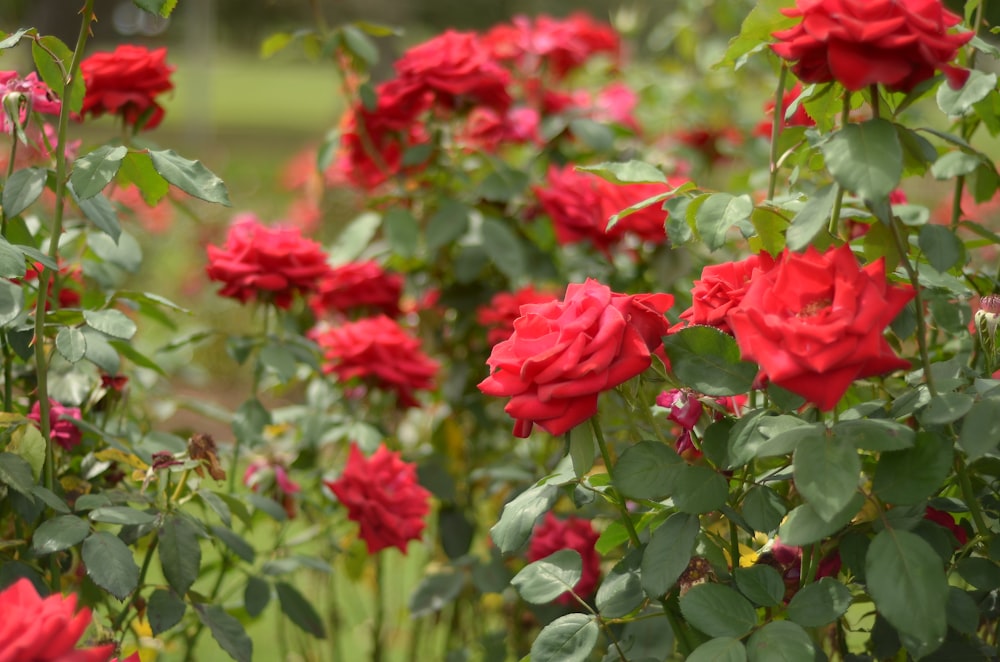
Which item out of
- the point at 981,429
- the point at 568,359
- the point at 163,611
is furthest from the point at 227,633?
the point at 981,429

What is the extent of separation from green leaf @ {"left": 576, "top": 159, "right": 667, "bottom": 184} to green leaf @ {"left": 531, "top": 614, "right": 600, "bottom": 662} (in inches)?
15.6

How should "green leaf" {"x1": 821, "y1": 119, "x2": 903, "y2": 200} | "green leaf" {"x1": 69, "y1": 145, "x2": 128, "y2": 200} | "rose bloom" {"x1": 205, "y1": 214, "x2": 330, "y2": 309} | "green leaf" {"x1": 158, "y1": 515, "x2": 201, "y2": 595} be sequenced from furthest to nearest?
"rose bloom" {"x1": 205, "y1": 214, "x2": 330, "y2": 309}
"green leaf" {"x1": 158, "y1": 515, "x2": 201, "y2": 595}
"green leaf" {"x1": 69, "y1": 145, "x2": 128, "y2": 200}
"green leaf" {"x1": 821, "y1": 119, "x2": 903, "y2": 200}

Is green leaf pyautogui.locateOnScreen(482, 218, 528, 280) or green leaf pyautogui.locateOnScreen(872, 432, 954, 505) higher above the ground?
green leaf pyautogui.locateOnScreen(872, 432, 954, 505)

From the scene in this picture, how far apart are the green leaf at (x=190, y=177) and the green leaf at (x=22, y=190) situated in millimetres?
131

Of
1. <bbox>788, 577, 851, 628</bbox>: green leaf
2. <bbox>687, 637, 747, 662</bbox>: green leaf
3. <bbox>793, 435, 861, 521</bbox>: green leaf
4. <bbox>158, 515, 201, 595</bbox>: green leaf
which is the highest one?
<bbox>793, 435, 861, 521</bbox>: green leaf

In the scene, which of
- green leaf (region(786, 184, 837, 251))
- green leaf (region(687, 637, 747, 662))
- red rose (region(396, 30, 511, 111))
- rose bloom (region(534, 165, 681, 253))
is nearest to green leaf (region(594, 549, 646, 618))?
green leaf (region(687, 637, 747, 662))

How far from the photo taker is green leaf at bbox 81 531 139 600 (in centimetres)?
95

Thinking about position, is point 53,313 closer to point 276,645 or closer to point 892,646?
point 892,646

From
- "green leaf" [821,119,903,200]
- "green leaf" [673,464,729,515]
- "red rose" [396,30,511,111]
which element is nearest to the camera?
"green leaf" [821,119,903,200]

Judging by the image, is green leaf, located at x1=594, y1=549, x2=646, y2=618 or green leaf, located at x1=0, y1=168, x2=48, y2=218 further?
green leaf, located at x1=0, y1=168, x2=48, y2=218

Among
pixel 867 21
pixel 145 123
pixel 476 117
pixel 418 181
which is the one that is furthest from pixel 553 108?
pixel 867 21

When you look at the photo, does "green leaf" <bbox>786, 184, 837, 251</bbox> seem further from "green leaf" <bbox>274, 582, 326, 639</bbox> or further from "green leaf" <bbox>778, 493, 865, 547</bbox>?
"green leaf" <bbox>274, 582, 326, 639</bbox>

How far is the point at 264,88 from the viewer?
26.1 m

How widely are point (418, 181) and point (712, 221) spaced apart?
1.06 metres
